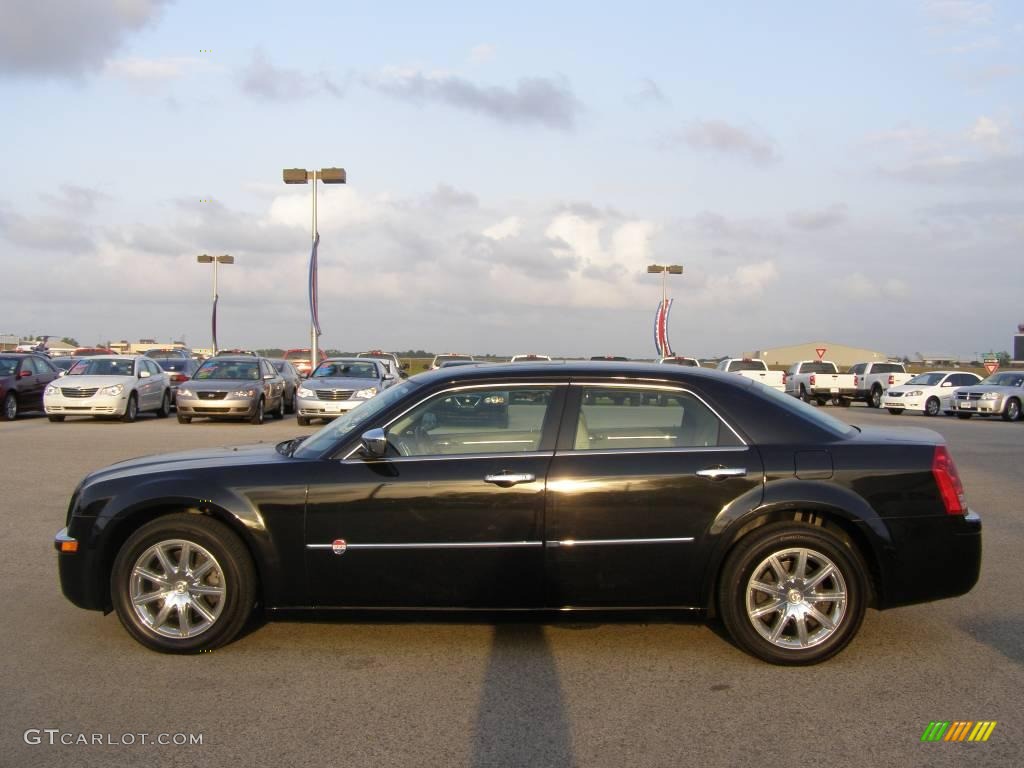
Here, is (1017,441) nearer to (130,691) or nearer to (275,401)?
(275,401)

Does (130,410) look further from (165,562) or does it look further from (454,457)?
(454,457)

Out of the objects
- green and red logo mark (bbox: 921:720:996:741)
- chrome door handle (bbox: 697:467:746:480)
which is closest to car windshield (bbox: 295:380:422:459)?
chrome door handle (bbox: 697:467:746:480)

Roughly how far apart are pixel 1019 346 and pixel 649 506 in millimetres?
68016

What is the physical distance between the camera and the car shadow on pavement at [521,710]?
3.98m

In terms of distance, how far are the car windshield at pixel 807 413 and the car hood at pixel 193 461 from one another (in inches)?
109

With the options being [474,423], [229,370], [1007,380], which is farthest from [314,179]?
[474,423]

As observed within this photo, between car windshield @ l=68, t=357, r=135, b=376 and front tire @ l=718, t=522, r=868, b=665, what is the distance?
2132 centimetres

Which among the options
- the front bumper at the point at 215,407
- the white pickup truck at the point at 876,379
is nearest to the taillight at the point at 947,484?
the front bumper at the point at 215,407

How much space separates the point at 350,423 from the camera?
5664 mm

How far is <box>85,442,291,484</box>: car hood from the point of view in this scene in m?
5.46

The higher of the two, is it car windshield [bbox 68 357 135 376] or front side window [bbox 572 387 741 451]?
front side window [bbox 572 387 741 451]

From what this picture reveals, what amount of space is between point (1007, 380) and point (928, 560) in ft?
93.1

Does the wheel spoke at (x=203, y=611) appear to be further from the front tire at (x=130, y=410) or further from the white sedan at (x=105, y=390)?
the front tire at (x=130, y=410)

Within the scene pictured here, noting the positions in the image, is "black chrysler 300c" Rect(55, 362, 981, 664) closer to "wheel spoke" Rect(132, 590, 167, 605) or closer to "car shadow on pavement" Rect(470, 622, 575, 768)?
"wheel spoke" Rect(132, 590, 167, 605)
